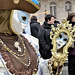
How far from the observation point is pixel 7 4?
1.25 m

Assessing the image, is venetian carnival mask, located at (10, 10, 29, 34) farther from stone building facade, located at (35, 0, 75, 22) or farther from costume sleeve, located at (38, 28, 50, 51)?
stone building facade, located at (35, 0, 75, 22)

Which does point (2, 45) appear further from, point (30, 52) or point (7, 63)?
point (30, 52)

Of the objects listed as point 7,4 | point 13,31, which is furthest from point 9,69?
point 7,4

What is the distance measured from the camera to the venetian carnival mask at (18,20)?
1.36m

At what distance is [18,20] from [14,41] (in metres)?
0.18

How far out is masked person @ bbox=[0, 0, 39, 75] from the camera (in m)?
1.26

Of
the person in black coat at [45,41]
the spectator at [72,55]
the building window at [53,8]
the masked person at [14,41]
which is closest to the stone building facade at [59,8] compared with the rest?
the building window at [53,8]

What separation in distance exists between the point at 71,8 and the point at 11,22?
14.3 metres

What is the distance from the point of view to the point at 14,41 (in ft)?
4.75

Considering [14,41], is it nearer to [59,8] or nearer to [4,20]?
[4,20]

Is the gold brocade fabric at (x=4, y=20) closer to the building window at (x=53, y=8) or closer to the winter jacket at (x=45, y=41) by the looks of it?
the winter jacket at (x=45, y=41)

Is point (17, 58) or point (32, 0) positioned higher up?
point (32, 0)

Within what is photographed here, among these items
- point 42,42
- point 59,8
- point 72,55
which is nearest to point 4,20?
point 42,42

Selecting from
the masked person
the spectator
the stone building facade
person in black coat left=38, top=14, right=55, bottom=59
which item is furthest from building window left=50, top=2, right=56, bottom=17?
the masked person
